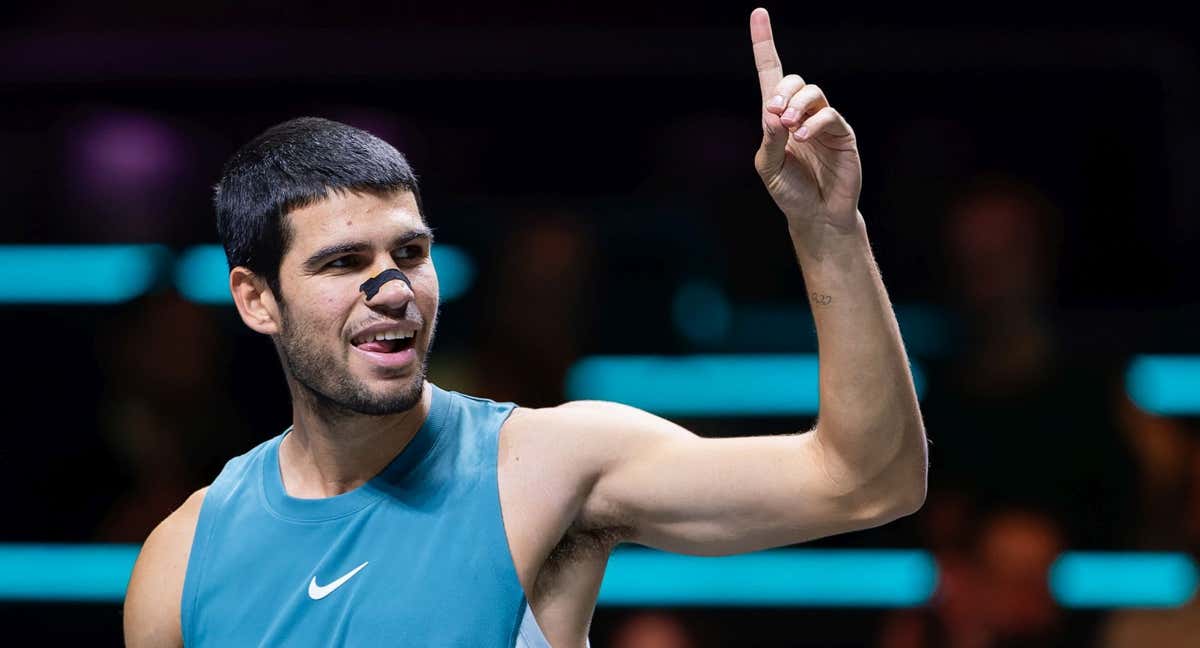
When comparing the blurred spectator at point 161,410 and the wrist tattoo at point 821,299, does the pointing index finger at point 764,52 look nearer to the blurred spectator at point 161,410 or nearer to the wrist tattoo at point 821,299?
the wrist tattoo at point 821,299

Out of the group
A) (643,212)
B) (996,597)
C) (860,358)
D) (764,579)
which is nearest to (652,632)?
(764,579)

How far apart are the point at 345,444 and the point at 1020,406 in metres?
2.42

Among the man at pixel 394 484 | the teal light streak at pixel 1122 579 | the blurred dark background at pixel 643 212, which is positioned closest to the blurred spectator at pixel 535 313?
the blurred dark background at pixel 643 212

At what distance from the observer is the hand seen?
152cm

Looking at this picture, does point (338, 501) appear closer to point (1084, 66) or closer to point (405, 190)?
point (405, 190)

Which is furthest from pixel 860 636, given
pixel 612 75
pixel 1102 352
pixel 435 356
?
pixel 612 75

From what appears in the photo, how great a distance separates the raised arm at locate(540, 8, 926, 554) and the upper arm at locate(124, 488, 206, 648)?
58 centimetres

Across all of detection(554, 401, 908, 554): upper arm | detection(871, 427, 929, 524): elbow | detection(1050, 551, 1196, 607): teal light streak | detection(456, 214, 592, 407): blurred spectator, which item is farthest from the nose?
detection(1050, 551, 1196, 607): teal light streak

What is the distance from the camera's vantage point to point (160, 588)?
1908mm

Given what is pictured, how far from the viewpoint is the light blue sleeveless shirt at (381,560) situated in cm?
176

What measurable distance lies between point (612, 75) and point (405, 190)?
2128 mm

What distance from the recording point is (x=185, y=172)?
402cm

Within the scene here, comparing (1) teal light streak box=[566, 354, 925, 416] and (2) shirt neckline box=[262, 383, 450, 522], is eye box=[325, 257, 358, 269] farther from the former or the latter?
(1) teal light streak box=[566, 354, 925, 416]

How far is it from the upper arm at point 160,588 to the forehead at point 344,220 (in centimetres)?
41
